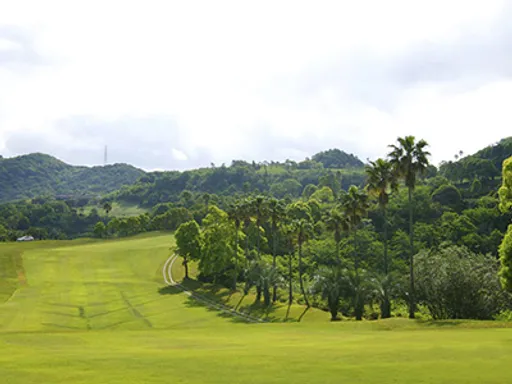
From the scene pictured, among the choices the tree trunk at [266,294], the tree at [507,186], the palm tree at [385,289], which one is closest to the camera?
the tree at [507,186]

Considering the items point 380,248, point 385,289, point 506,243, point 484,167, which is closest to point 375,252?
point 380,248

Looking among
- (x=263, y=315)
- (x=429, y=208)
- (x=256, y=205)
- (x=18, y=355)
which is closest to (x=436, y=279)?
(x=263, y=315)

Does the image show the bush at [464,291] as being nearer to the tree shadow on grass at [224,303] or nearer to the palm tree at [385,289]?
the palm tree at [385,289]

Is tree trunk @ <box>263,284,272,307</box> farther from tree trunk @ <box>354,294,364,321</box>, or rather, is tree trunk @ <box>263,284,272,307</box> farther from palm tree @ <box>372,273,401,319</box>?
palm tree @ <box>372,273,401,319</box>

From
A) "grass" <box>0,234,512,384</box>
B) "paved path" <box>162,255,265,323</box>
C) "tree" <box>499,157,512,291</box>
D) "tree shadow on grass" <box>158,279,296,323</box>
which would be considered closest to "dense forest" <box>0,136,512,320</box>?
"tree" <box>499,157,512,291</box>

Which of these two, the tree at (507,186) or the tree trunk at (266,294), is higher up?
the tree at (507,186)

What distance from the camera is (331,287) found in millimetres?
61969

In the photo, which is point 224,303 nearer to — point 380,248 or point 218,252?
point 218,252

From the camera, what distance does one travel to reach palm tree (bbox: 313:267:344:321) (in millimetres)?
61719

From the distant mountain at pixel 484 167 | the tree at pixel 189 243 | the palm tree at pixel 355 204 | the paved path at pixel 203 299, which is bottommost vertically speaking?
the paved path at pixel 203 299

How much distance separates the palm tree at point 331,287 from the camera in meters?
61.7

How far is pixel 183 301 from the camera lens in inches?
3073

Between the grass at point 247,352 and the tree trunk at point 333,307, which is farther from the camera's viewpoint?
the tree trunk at point 333,307

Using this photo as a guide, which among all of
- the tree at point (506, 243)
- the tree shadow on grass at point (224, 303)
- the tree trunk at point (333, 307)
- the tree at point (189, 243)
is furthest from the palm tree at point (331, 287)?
the tree at point (189, 243)
